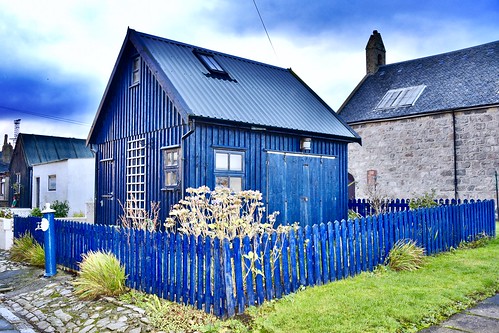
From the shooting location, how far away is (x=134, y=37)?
43.1 feet

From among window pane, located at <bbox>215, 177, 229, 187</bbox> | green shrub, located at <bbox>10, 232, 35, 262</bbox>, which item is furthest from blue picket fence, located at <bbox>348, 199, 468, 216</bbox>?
green shrub, located at <bbox>10, 232, 35, 262</bbox>

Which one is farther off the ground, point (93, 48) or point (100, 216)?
point (93, 48)

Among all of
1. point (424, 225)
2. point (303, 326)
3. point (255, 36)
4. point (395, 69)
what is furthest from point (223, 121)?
point (395, 69)

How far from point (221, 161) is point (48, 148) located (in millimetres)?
26792

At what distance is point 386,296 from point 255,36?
31.3 feet

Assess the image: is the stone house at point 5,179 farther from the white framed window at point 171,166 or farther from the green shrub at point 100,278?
the green shrub at point 100,278

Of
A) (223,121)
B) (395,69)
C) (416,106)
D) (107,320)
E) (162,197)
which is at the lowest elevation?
(107,320)

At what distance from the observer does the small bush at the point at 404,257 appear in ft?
29.5

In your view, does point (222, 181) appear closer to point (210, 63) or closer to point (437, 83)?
point (210, 63)

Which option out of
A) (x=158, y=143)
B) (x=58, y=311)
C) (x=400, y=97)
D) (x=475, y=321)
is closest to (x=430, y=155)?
(x=400, y=97)

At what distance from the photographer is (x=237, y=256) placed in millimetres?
6414

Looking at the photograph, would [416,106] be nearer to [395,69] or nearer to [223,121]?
[395,69]

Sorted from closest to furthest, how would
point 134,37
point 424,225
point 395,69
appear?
point 424,225 → point 134,37 → point 395,69

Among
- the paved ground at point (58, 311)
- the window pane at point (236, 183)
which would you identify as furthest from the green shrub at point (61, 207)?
the paved ground at point (58, 311)
